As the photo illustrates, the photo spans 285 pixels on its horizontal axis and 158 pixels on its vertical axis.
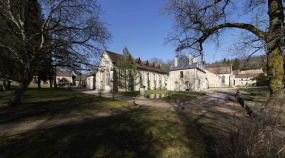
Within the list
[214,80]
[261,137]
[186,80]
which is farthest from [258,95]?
[214,80]

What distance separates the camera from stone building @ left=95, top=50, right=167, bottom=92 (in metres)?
24.8

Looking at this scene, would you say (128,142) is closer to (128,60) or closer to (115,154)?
(115,154)

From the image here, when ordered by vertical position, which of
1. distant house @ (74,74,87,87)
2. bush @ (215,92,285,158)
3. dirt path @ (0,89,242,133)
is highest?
distant house @ (74,74,87,87)

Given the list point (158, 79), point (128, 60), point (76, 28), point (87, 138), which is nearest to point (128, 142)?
point (87, 138)

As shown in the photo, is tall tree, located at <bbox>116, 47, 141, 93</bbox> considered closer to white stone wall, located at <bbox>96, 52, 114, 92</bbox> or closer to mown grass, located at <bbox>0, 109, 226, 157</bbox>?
white stone wall, located at <bbox>96, 52, 114, 92</bbox>

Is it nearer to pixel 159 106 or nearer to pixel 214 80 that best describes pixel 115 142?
pixel 159 106

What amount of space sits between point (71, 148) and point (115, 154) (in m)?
1.35

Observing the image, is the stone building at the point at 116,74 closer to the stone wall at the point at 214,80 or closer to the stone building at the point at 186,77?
the stone building at the point at 186,77

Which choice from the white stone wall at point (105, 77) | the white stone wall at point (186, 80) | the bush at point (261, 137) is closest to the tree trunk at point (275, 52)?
the bush at point (261, 137)

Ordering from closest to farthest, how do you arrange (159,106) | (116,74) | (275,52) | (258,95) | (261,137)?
(261,137)
(275,52)
(159,106)
(258,95)
(116,74)

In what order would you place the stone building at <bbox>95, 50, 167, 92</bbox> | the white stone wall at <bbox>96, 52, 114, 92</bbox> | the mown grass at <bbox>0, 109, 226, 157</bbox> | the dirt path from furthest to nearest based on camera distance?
the white stone wall at <bbox>96, 52, 114, 92</bbox>
the stone building at <bbox>95, 50, 167, 92</bbox>
the dirt path
the mown grass at <bbox>0, 109, 226, 157</bbox>

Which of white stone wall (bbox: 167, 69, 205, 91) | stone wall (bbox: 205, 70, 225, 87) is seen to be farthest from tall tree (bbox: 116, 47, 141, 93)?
stone wall (bbox: 205, 70, 225, 87)

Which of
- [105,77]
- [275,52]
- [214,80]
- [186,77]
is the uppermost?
[275,52]

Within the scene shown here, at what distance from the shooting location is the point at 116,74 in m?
21.8
